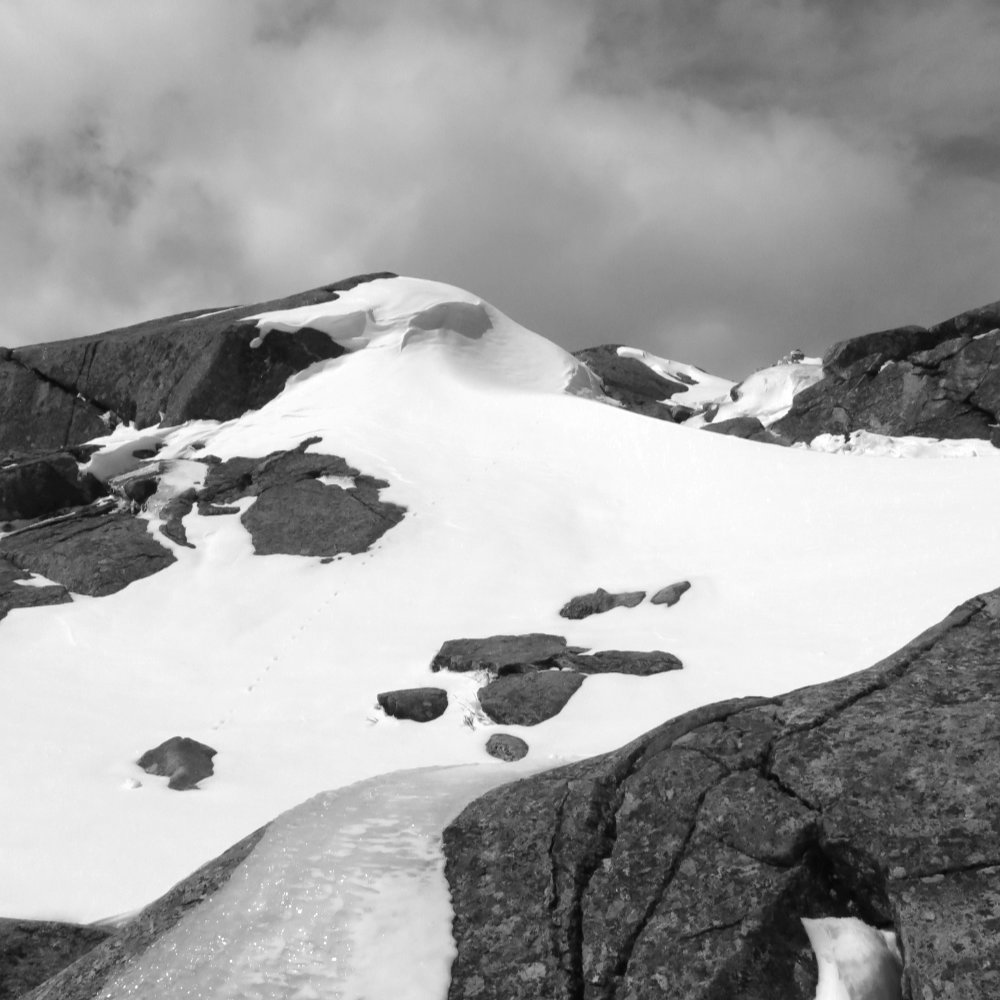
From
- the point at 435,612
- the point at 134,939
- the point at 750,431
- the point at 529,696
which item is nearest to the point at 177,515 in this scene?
the point at 435,612

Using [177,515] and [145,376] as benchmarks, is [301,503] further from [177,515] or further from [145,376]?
[145,376]

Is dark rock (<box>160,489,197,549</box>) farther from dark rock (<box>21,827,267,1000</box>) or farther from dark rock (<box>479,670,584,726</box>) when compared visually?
dark rock (<box>21,827,267,1000</box>)

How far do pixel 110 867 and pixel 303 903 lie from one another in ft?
14.3

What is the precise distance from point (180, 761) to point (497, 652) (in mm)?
4467

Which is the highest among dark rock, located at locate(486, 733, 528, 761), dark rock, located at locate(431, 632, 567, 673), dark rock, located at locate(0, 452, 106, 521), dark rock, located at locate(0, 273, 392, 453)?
dark rock, located at locate(0, 273, 392, 453)

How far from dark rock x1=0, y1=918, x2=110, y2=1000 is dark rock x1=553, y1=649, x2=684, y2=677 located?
6788mm

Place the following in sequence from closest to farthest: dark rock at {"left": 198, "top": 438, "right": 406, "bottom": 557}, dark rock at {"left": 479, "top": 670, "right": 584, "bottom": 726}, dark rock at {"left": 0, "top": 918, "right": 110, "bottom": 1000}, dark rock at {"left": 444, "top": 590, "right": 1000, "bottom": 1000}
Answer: dark rock at {"left": 444, "top": 590, "right": 1000, "bottom": 1000} → dark rock at {"left": 0, "top": 918, "right": 110, "bottom": 1000} → dark rock at {"left": 479, "top": 670, "right": 584, "bottom": 726} → dark rock at {"left": 198, "top": 438, "right": 406, "bottom": 557}

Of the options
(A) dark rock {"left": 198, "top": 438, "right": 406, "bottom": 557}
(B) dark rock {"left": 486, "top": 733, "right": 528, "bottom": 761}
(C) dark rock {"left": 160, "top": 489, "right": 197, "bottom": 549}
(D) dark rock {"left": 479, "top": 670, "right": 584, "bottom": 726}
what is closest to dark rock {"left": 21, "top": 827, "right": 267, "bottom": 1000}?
(B) dark rock {"left": 486, "top": 733, "right": 528, "bottom": 761}

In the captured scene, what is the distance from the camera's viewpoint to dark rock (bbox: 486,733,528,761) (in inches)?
405

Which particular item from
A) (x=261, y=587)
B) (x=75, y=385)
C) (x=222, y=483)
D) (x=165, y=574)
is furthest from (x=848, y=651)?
(x=75, y=385)

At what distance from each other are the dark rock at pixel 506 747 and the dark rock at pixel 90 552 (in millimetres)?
10007

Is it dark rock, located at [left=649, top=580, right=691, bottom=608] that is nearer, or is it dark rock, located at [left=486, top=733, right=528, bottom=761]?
dark rock, located at [left=486, top=733, right=528, bottom=761]

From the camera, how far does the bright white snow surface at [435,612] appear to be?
9.97 m

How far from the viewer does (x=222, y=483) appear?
848 inches
